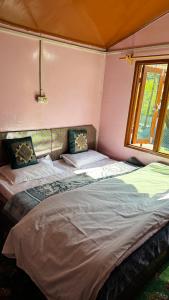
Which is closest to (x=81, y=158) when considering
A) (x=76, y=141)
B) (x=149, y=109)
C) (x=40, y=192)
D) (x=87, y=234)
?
(x=76, y=141)

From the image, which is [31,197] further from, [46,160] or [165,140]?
[165,140]

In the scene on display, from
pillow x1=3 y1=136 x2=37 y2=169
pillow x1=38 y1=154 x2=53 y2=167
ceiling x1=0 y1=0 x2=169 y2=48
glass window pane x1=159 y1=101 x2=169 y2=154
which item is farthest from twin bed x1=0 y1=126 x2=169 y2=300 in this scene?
ceiling x1=0 y1=0 x2=169 y2=48

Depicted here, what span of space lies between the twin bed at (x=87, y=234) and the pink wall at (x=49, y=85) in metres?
0.91

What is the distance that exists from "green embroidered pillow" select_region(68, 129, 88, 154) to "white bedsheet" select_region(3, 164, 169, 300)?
3.80 ft

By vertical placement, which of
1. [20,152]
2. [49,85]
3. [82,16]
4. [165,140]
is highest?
[82,16]

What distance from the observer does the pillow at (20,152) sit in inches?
95.0

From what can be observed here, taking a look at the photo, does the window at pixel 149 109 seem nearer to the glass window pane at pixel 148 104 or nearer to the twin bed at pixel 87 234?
the glass window pane at pixel 148 104

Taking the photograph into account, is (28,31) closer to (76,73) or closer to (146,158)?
(76,73)

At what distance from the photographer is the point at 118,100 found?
10.6ft

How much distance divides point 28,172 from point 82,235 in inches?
45.6

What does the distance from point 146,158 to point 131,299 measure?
79.3 inches

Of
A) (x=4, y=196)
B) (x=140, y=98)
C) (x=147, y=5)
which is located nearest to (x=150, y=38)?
(x=147, y=5)

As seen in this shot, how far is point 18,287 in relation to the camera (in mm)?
1646

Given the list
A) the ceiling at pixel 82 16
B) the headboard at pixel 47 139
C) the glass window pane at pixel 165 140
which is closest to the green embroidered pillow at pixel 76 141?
the headboard at pixel 47 139
